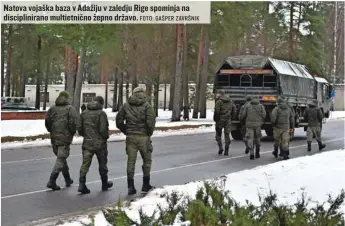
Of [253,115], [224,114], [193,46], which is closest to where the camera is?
[253,115]

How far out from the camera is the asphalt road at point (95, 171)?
28.0 feet

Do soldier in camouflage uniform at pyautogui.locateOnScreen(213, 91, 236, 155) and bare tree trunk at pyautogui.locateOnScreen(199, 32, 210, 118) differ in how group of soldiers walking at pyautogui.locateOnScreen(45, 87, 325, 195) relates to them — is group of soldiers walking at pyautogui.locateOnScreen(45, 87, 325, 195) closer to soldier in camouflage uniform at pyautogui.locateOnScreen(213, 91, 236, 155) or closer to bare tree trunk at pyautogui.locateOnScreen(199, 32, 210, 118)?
soldier in camouflage uniform at pyautogui.locateOnScreen(213, 91, 236, 155)

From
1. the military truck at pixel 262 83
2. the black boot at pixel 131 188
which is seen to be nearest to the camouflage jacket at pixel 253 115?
the military truck at pixel 262 83

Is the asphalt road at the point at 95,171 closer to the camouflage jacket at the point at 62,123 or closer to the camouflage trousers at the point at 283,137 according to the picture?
the camouflage trousers at the point at 283,137

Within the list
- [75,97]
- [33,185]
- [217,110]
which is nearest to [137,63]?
[75,97]

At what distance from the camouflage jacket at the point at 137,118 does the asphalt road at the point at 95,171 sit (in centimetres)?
113

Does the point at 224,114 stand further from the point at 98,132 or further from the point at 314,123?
the point at 98,132

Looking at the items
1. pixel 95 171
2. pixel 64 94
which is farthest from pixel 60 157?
pixel 95 171

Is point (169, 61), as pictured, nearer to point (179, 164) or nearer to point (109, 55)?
point (109, 55)

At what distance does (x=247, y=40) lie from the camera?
49.5 metres

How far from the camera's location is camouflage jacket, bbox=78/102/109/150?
9.59m

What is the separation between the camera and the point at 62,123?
990 cm

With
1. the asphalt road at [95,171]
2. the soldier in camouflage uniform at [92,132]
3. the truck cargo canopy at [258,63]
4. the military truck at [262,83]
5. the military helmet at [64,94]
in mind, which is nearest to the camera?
the asphalt road at [95,171]

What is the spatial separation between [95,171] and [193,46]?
30.5 m
